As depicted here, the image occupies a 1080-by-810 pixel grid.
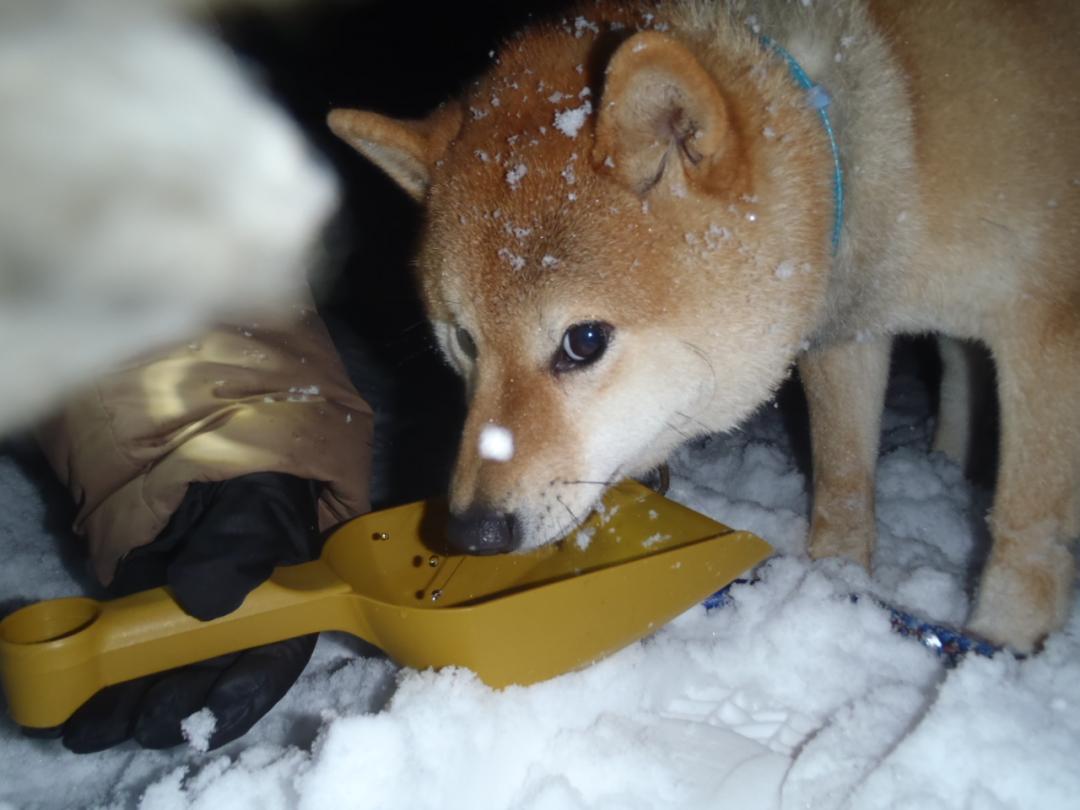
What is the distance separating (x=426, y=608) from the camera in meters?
1.48

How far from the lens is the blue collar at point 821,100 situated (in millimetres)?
1574

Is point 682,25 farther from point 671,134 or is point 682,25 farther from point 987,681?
point 987,681

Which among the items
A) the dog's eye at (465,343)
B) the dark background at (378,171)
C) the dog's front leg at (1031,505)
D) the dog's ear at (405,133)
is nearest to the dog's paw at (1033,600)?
the dog's front leg at (1031,505)

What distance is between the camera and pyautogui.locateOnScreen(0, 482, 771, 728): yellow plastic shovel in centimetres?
139

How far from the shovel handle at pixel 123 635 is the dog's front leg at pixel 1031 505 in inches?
51.4

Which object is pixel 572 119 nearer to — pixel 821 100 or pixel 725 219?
pixel 725 219

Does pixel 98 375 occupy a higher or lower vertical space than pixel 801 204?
lower

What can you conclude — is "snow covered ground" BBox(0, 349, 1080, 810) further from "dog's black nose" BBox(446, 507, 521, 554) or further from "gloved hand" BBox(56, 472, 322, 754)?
"dog's black nose" BBox(446, 507, 521, 554)

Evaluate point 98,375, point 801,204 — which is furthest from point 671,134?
point 98,375

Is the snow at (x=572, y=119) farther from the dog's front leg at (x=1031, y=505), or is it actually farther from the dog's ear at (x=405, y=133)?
the dog's front leg at (x=1031, y=505)

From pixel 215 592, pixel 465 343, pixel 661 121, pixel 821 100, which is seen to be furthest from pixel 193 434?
pixel 821 100

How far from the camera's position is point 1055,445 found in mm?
1721

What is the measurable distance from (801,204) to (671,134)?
27 centimetres

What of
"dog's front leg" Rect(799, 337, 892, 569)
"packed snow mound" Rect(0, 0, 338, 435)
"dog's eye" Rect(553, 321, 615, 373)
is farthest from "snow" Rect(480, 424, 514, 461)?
"dog's front leg" Rect(799, 337, 892, 569)
